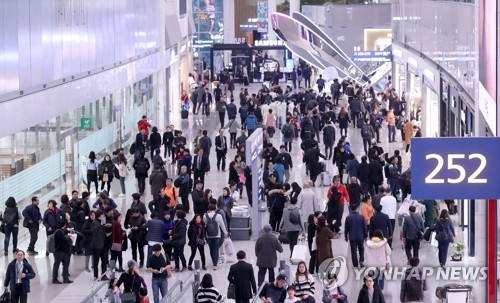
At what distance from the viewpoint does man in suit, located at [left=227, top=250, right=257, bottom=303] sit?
1836 centimetres

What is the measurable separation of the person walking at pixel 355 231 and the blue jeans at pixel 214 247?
6.98ft

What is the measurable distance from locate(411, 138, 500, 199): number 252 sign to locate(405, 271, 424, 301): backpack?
675 cm

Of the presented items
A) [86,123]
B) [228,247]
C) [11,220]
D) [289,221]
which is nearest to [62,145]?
[86,123]

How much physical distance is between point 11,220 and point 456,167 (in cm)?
1365

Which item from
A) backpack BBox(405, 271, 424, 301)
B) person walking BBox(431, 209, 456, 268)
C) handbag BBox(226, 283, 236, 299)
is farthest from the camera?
person walking BBox(431, 209, 456, 268)

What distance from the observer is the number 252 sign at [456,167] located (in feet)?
34.3

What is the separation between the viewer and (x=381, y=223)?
2203 centimetres

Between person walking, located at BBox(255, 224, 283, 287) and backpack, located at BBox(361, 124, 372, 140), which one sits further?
backpack, located at BBox(361, 124, 372, 140)

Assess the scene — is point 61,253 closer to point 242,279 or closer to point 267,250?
point 267,250

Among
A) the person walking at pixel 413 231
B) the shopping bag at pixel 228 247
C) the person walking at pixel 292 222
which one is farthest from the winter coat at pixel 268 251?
the person walking at pixel 413 231

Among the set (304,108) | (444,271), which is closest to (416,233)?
(444,271)

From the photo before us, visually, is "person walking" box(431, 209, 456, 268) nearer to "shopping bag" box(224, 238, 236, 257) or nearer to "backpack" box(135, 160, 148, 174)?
"shopping bag" box(224, 238, 236, 257)

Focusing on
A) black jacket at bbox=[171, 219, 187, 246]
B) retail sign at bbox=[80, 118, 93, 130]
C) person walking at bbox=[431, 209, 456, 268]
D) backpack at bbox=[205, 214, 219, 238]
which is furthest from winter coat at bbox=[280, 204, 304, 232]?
retail sign at bbox=[80, 118, 93, 130]

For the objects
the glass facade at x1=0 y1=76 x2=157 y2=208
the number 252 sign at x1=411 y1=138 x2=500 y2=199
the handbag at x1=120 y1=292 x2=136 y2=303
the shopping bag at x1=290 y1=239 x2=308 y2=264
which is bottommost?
the shopping bag at x1=290 y1=239 x2=308 y2=264
